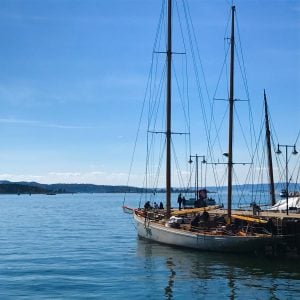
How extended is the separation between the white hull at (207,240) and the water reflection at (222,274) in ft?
1.47

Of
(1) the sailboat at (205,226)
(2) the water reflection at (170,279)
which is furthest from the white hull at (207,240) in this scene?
(2) the water reflection at (170,279)

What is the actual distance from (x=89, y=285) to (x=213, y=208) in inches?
1022

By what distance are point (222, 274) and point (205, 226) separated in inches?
349

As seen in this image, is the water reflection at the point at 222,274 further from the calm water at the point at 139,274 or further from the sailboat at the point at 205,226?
the sailboat at the point at 205,226

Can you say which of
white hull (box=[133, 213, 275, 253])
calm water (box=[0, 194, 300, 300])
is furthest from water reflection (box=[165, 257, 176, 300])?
white hull (box=[133, 213, 275, 253])

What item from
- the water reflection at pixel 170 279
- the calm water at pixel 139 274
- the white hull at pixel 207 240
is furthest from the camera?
the white hull at pixel 207 240

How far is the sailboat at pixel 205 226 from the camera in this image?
3334 centimetres

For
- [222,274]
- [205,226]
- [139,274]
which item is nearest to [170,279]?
[139,274]

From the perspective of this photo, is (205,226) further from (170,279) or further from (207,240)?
(170,279)

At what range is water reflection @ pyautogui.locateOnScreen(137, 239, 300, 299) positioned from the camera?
24519 millimetres

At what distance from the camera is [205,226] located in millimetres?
37406

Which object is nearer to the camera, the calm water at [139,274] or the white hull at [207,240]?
the calm water at [139,274]

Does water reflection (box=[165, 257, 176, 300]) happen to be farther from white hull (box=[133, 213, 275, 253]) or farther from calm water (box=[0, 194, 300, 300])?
white hull (box=[133, 213, 275, 253])

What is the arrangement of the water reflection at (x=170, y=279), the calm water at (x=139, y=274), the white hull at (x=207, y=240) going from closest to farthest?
1. the water reflection at (x=170, y=279)
2. the calm water at (x=139, y=274)
3. the white hull at (x=207, y=240)
